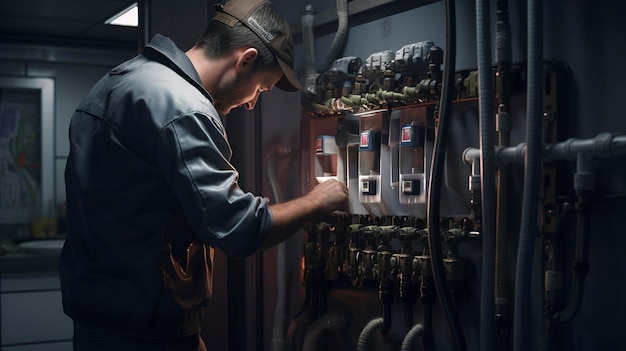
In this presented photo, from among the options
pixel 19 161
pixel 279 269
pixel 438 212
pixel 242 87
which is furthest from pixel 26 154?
pixel 438 212

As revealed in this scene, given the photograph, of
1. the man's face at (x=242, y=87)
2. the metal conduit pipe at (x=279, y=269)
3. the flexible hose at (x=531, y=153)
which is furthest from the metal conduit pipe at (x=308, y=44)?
the flexible hose at (x=531, y=153)

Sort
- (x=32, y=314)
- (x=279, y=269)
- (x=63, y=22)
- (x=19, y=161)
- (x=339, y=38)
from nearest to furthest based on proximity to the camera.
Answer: (x=339, y=38), (x=279, y=269), (x=32, y=314), (x=63, y=22), (x=19, y=161)

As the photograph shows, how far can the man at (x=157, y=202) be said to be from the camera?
136 centimetres

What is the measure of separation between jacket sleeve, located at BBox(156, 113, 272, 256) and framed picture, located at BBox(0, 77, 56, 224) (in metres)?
3.25

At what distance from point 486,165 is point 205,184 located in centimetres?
55

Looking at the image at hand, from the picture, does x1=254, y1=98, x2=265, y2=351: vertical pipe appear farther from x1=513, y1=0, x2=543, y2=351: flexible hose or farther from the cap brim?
x1=513, y1=0, x2=543, y2=351: flexible hose

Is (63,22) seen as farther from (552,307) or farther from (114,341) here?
(552,307)

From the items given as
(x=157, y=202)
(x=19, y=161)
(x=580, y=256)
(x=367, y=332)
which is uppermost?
(x=19, y=161)

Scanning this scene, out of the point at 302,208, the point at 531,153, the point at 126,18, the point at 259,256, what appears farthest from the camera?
the point at 126,18

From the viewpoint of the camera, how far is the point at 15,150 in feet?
14.1

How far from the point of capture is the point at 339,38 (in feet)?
6.44

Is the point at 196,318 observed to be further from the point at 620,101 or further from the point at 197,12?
the point at 197,12

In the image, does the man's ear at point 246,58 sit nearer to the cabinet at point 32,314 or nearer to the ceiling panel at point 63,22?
the ceiling panel at point 63,22

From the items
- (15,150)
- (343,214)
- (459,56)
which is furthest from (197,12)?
(15,150)
